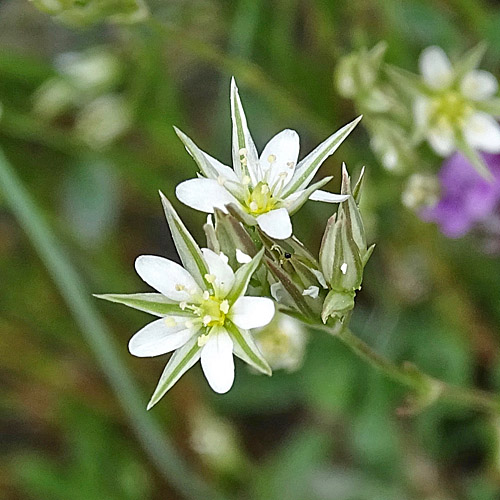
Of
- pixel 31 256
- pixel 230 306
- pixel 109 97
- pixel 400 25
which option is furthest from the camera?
pixel 31 256

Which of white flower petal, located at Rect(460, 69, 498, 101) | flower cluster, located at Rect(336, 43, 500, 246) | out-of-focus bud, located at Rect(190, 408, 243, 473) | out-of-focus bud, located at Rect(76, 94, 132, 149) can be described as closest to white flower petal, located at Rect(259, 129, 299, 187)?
flower cluster, located at Rect(336, 43, 500, 246)

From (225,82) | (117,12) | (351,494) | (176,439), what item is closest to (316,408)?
(351,494)

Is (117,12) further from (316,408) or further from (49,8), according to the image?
(316,408)

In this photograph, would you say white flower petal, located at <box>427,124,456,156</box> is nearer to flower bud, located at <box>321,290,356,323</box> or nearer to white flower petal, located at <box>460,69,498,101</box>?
white flower petal, located at <box>460,69,498,101</box>

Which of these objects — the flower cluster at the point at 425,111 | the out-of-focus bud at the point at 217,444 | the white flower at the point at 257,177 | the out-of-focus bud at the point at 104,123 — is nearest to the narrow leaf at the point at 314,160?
the white flower at the point at 257,177

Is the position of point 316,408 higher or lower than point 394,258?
lower

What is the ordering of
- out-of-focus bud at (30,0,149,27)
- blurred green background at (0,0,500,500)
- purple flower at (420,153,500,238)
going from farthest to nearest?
blurred green background at (0,0,500,500)
purple flower at (420,153,500,238)
out-of-focus bud at (30,0,149,27)

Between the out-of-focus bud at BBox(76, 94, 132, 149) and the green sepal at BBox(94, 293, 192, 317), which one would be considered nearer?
the green sepal at BBox(94, 293, 192, 317)

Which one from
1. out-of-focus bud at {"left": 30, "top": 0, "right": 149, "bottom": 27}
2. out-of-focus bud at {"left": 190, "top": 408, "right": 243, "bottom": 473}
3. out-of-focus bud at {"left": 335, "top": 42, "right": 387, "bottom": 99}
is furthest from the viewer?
out-of-focus bud at {"left": 190, "top": 408, "right": 243, "bottom": 473}
